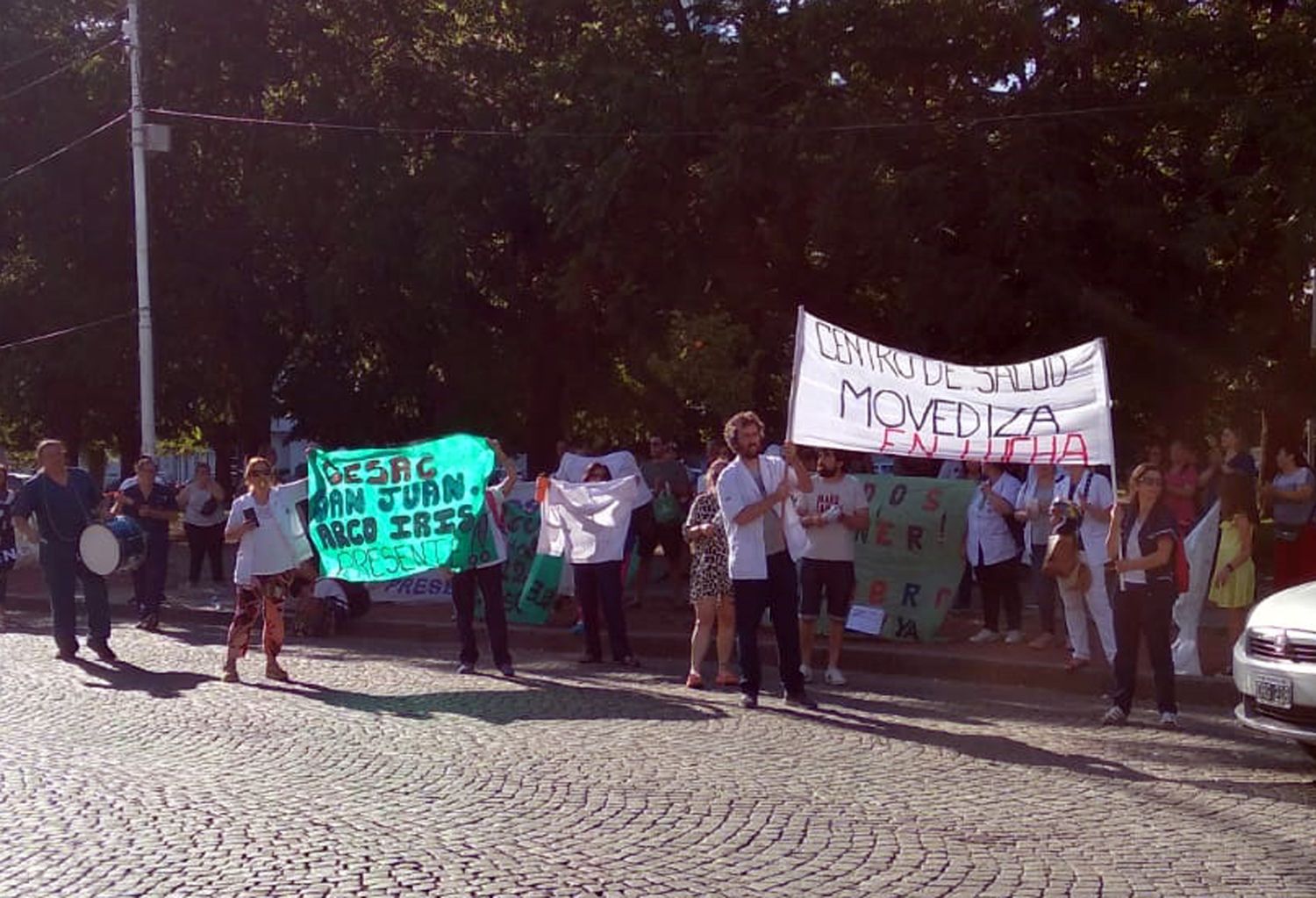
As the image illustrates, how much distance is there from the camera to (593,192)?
23391mm

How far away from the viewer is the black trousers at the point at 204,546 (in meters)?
19.2

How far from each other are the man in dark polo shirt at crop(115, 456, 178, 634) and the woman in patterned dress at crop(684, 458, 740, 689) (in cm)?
688

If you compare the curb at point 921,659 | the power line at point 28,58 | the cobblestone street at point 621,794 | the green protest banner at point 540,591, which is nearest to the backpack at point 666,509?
the green protest banner at point 540,591

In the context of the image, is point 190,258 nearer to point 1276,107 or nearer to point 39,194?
point 39,194

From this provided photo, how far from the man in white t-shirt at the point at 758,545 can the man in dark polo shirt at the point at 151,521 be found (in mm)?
7654

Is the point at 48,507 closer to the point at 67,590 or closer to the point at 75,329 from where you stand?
the point at 67,590

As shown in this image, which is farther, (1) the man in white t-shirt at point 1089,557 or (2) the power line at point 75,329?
(2) the power line at point 75,329

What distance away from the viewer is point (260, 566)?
39.0 ft

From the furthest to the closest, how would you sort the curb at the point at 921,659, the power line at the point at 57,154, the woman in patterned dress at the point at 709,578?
the power line at the point at 57,154 → the woman in patterned dress at the point at 709,578 → the curb at the point at 921,659

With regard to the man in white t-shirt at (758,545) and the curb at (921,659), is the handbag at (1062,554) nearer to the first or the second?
the curb at (921,659)

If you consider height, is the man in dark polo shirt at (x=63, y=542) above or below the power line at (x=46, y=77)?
below

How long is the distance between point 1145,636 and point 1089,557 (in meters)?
2.16

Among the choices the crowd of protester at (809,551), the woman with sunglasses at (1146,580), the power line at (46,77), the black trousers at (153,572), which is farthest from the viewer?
the power line at (46,77)

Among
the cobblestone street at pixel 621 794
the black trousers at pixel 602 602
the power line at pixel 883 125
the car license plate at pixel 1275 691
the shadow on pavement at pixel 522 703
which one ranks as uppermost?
the power line at pixel 883 125
